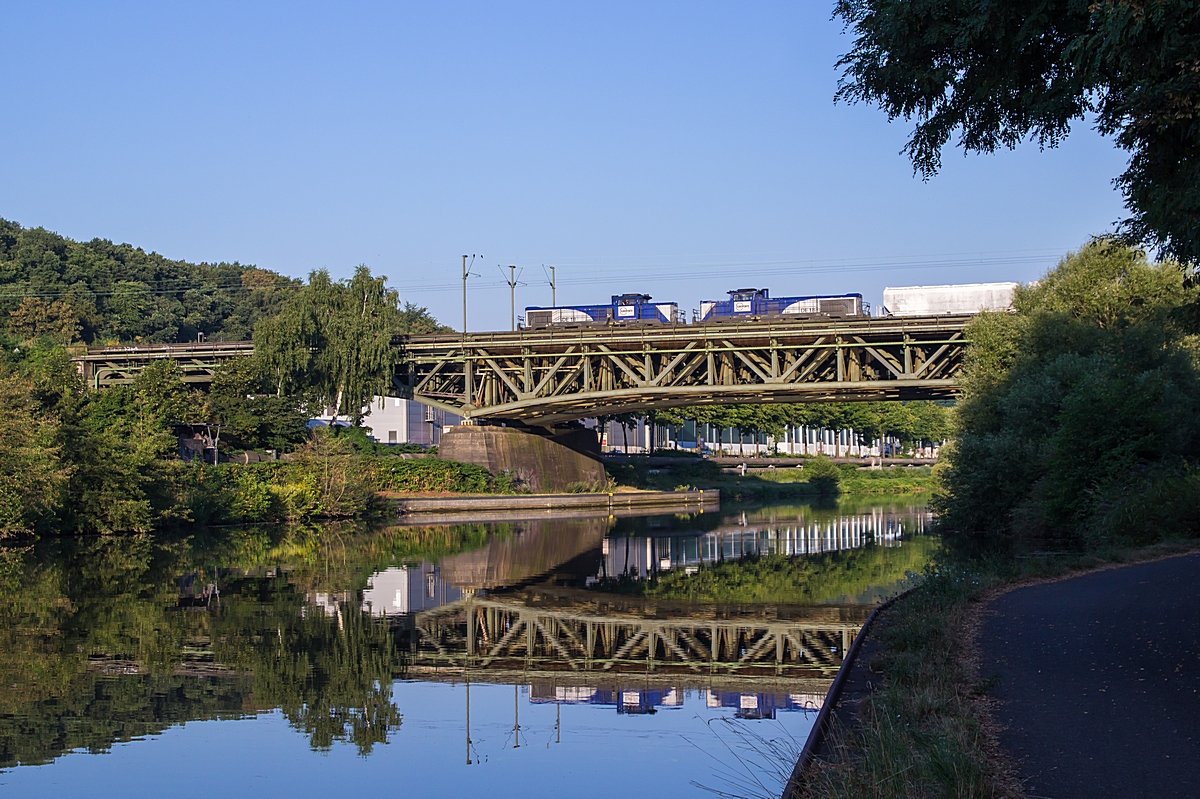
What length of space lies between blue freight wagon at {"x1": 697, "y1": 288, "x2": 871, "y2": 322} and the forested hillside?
54477 mm

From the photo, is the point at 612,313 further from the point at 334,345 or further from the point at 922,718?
the point at 922,718

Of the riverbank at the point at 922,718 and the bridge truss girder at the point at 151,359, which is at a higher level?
the bridge truss girder at the point at 151,359

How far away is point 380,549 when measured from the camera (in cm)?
3669

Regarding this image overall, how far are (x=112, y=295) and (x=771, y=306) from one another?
75251 mm

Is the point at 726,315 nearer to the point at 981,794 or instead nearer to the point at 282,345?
the point at 282,345

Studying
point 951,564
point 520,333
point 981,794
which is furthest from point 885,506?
point 981,794

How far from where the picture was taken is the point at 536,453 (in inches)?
2653

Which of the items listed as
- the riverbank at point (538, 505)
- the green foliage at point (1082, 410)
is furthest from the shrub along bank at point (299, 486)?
the green foliage at point (1082, 410)

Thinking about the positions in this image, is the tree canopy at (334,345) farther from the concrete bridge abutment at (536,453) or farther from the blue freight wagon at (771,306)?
the blue freight wagon at (771,306)

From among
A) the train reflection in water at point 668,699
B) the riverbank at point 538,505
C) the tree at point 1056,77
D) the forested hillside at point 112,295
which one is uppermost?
the forested hillside at point 112,295

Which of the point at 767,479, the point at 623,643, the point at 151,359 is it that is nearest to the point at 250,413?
the point at 151,359

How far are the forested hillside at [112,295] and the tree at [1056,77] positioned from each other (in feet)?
311

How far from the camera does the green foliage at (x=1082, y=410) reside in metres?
27.5

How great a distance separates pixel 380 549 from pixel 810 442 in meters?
107
